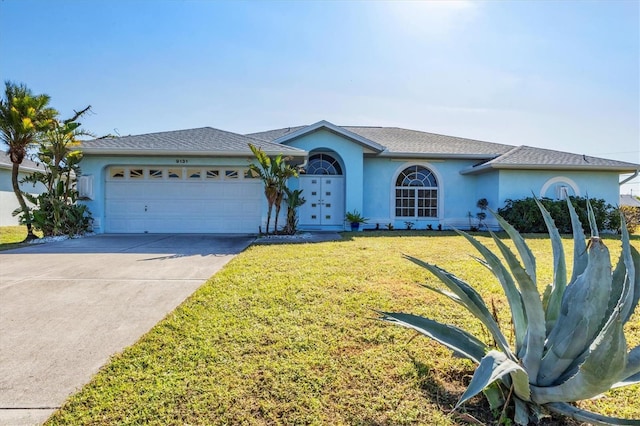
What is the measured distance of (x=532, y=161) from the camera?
13.8 metres

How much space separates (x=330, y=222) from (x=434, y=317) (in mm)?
10927

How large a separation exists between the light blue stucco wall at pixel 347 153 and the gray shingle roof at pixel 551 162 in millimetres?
5365

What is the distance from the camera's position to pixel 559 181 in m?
14.4

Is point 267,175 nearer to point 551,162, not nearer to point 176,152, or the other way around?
point 176,152

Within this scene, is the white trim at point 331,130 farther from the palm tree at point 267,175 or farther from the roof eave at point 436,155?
the palm tree at point 267,175

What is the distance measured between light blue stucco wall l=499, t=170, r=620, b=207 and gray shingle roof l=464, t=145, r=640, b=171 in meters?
0.52

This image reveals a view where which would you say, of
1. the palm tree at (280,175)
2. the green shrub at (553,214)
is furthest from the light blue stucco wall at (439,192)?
the palm tree at (280,175)

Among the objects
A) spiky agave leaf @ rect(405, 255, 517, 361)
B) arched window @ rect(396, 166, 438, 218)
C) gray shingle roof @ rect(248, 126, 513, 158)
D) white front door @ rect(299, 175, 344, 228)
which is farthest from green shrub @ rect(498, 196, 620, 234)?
spiky agave leaf @ rect(405, 255, 517, 361)

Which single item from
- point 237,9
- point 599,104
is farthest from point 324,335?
point 599,104

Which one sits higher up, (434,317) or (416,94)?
(416,94)

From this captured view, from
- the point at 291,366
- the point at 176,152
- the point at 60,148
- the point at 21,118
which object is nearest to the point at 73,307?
the point at 291,366

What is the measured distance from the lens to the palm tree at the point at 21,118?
10.4m

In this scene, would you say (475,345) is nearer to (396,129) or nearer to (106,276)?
(106,276)

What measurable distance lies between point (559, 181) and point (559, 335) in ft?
50.9
